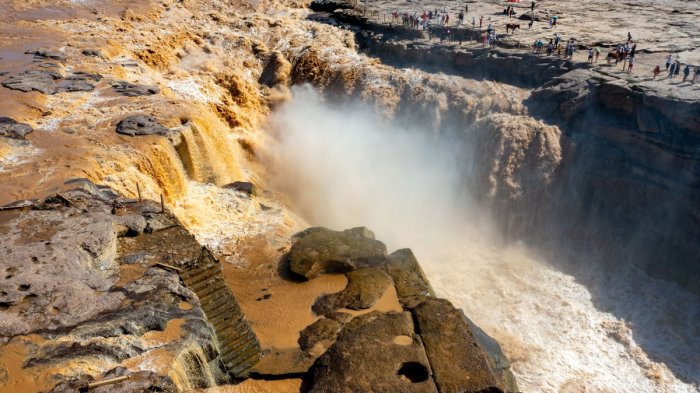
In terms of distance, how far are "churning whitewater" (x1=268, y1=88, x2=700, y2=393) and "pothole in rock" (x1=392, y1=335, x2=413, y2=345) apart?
5667 millimetres

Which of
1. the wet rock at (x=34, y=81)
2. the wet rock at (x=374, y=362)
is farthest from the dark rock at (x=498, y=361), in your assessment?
the wet rock at (x=34, y=81)

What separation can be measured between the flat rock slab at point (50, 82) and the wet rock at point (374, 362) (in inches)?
559

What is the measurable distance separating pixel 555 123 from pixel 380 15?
46.0 feet

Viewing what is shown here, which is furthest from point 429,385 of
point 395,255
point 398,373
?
point 395,255

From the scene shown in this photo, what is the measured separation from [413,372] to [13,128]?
13.7 m

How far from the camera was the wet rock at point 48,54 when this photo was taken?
66.5 ft

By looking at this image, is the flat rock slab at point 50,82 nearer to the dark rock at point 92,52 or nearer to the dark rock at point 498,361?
the dark rock at point 92,52

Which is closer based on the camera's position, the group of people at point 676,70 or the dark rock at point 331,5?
the group of people at point 676,70

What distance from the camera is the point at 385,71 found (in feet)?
76.9

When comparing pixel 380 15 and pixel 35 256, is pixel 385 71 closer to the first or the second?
pixel 380 15

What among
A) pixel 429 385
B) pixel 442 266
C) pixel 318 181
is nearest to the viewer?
pixel 429 385

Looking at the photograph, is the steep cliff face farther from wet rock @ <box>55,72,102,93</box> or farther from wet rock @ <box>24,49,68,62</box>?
wet rock @ <box>24,49,68,62</box>

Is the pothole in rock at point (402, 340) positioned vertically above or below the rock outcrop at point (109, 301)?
below

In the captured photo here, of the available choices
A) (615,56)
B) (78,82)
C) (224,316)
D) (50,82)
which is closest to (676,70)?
(615,56)
